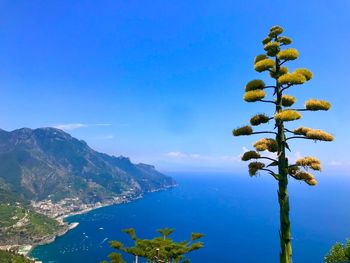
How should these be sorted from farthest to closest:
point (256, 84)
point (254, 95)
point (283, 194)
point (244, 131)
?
point (256, 84), point (244, 131), point (254, 95), point (283, 194)

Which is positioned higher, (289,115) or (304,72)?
(304,72)

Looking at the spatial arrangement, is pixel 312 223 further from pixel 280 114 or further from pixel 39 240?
pixel 280 114

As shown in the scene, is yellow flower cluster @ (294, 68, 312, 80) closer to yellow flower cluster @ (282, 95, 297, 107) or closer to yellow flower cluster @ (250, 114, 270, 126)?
yellow flower cluster @ (282, 95, 297, 107)

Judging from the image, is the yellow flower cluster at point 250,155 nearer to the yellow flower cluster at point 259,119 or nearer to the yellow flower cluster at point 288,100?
the yellow flower cluster at point 259,119

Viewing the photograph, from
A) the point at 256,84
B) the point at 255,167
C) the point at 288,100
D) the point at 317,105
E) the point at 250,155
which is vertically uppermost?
the point at 256,84

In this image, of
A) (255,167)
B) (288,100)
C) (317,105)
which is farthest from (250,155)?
(317,105)

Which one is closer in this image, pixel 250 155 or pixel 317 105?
pixel 317 105

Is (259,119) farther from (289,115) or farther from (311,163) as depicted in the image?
(311,163)

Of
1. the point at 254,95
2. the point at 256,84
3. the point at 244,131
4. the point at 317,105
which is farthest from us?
the point at 256,84

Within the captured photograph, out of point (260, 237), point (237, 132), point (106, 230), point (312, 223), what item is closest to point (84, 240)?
point (106, 230)
